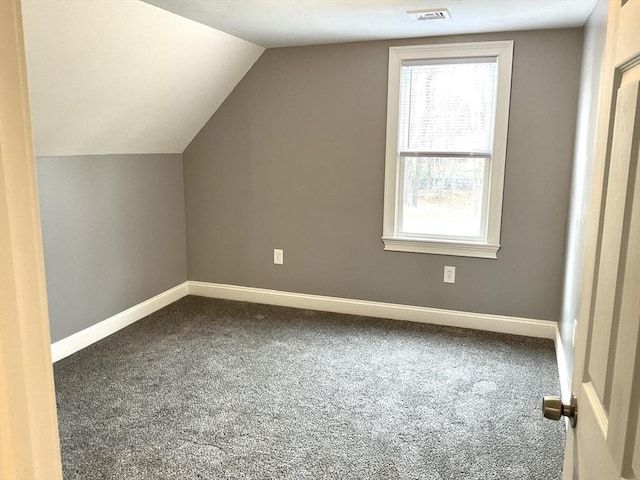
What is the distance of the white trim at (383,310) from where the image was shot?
3.60 meters

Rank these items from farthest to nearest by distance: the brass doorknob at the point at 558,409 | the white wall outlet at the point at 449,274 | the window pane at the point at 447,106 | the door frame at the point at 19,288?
the white wall outlet at the point at 449,274
the window pane at the point at 447,106
the brass doorknob at the point at 558,409
the door frame at the point at 19,288

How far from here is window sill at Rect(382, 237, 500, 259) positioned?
11.8ft

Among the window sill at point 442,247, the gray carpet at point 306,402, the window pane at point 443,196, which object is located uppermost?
the window pane at point 443,196

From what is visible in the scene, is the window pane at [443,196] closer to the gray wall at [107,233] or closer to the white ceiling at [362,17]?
the white ceiling at [362,17]

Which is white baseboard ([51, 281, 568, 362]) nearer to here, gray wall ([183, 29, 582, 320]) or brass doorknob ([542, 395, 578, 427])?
gray wall ([183, 29, 582, 320])

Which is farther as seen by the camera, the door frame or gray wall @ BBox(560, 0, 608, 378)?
gray wall @ BBox(560, 0, 608, 378)

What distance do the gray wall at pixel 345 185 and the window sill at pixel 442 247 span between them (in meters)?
0.05

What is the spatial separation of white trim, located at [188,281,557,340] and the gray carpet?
0.31 feet

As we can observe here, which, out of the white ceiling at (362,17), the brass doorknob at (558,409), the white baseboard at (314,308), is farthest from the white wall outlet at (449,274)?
the brass doorknob at (558,409)

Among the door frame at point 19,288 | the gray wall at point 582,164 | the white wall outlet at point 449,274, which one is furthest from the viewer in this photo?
the white wall outlet at point 449,274

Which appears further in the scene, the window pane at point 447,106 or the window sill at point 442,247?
the window sill at point 442,247

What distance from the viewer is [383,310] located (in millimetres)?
3947

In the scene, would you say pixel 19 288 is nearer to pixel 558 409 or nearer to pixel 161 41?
pixel 558 409

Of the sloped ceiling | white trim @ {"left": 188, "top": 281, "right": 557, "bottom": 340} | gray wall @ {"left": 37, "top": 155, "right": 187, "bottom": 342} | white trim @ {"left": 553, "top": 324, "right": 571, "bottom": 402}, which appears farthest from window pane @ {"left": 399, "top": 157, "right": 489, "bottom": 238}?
gray wall @ {"left": 37, "top": 155, "right": 187, "bottom": 342}
